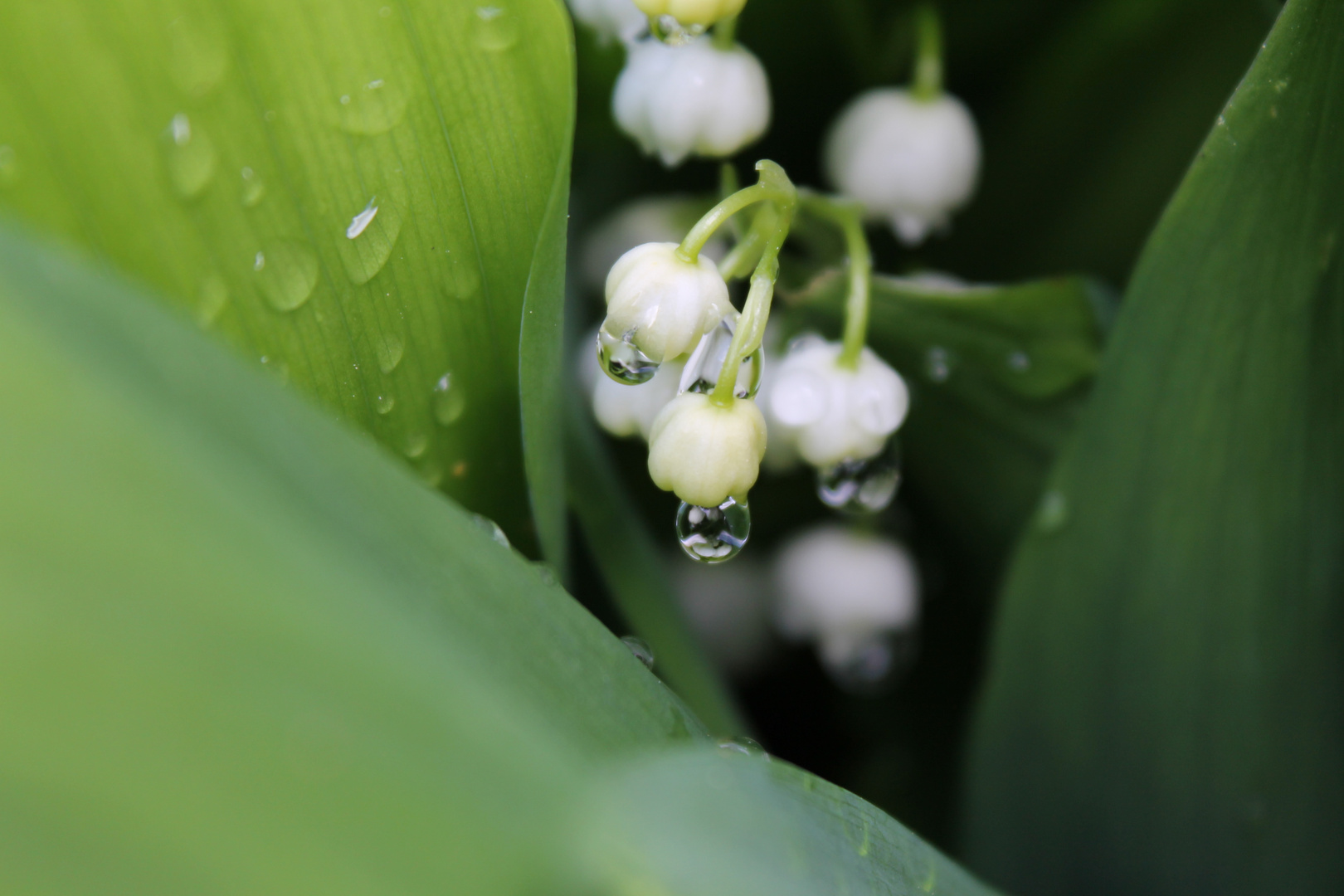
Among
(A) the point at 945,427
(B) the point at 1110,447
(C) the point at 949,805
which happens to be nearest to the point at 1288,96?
(B) the point at 1110,447

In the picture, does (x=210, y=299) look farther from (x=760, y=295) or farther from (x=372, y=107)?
(x=760, y=295)

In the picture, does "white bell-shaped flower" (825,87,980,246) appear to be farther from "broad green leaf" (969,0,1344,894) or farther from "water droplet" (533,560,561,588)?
"water droplet" (533,560,561,588)

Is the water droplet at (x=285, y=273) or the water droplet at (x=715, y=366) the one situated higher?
the water droplet at (x=285, y=273)

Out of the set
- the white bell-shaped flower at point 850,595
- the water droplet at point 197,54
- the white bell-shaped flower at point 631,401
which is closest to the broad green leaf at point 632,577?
the white bell-shaped flower at point 631,401

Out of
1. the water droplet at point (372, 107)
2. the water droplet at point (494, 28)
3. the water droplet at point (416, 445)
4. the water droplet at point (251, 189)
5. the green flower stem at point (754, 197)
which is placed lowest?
the water droplet at point (416, 445)

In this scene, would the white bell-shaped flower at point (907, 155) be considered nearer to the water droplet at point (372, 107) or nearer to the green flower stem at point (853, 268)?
the green flower stem at point (853, 268)

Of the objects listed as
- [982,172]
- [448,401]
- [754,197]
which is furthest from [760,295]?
[982,172]
